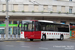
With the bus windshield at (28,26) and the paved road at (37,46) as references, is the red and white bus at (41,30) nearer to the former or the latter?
the bus windshield at (28,26)

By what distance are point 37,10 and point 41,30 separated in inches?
580

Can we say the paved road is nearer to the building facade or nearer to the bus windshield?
the bus windshield

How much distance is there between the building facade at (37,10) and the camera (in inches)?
1411

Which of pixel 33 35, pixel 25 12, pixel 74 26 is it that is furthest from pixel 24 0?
pixel 33 35

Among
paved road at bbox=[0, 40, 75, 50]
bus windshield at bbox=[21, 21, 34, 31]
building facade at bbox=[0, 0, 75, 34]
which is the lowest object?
paved road at bbox=[0, 40, 75, 50]

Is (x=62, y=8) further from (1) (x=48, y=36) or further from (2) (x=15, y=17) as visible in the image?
(1) (x=48, y=36)

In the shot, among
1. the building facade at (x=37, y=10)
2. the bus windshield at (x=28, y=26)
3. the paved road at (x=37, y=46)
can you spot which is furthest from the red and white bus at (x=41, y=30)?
the building facade at (x=37, y=10)

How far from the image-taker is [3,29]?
37688 millimetres

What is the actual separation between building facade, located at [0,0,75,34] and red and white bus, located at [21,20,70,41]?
1150cm

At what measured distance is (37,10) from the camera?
36469 mm

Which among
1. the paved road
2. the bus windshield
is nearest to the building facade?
the bus windshield

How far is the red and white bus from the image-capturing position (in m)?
21.6

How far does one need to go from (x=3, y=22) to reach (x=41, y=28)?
17.6m

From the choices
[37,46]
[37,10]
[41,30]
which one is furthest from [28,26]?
[37,10]
